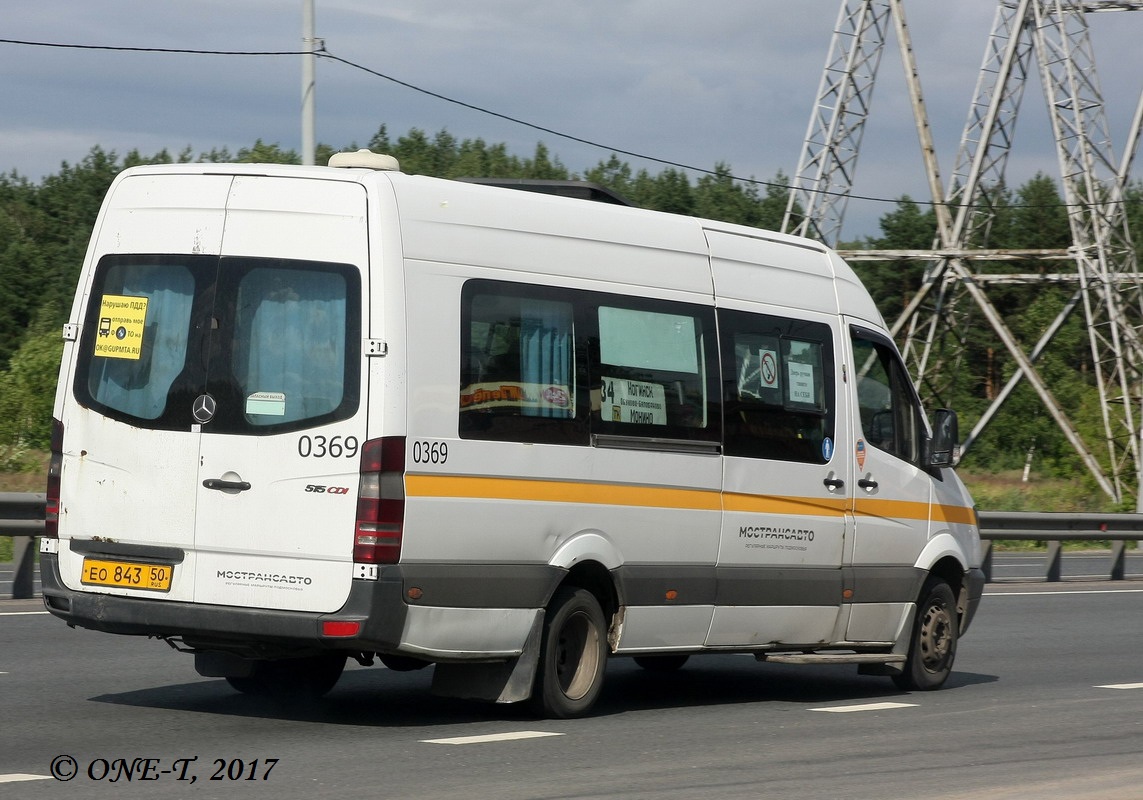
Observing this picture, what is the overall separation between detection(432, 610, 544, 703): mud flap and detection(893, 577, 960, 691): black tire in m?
3.45

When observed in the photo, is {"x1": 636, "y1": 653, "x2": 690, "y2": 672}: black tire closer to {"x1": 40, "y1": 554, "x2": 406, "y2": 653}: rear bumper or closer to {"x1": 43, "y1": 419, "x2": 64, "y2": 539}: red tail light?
{"x1": 40, "y1": 554, "x2": 406, "y2": 653}: rear bumper

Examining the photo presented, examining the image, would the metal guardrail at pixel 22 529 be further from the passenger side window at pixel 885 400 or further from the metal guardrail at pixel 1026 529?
the passenger side window at pixel 885 400

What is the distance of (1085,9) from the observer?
121 feet

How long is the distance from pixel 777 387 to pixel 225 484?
3.51m

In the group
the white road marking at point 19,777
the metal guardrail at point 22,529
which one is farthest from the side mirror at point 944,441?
the metal guardrail at point 22,529

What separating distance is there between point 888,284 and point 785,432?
244ft

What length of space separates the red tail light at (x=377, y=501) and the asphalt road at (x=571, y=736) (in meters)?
0.87

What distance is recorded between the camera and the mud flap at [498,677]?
27.2 ft

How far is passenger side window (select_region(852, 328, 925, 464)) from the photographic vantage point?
34.9ft

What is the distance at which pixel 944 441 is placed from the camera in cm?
1084

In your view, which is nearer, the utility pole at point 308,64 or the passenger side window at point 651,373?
the passenger side window at point 651,373

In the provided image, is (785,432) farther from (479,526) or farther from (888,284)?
(888,284)

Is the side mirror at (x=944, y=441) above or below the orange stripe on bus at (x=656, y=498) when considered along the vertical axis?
above

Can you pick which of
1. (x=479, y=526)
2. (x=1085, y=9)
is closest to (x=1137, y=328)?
(x=1085, y=9)
